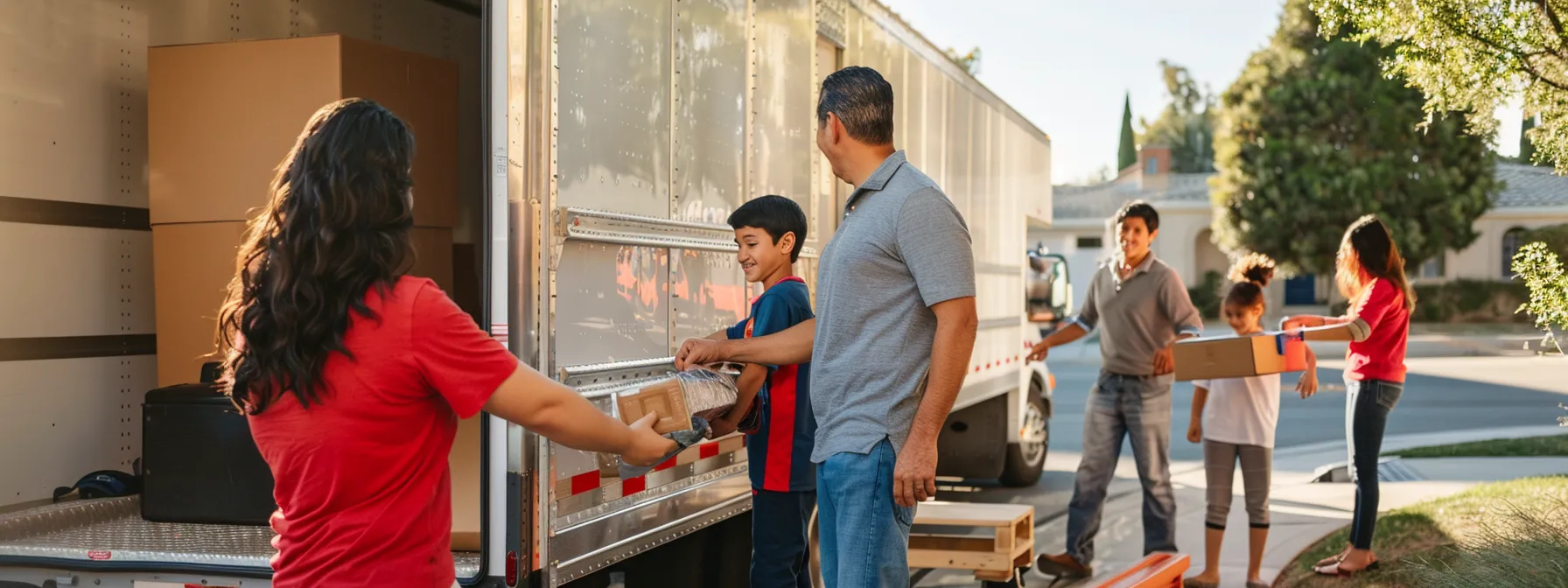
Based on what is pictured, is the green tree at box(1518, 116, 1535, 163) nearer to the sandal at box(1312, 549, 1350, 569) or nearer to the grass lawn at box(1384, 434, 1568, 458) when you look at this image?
the sandal at box(1312, 549, 1350, 569)

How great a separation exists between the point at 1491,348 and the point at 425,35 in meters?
25.8

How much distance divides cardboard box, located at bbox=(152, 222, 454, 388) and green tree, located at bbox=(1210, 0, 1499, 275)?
30869 mm

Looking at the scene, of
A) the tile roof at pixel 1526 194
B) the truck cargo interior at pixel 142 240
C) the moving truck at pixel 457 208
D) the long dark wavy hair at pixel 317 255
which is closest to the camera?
the long dark wavy hair at pixel 317 255

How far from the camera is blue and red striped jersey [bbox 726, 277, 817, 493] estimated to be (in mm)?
4051

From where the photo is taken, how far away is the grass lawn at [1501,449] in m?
11.0

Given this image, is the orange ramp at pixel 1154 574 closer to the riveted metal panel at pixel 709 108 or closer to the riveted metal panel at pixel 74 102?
the riveted metal panel at pixel 709 108

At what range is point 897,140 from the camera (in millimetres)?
6602

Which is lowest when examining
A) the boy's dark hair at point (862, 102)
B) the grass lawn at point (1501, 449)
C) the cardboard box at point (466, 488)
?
the grass lawn at point (1501, 449)

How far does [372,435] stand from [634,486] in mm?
2069

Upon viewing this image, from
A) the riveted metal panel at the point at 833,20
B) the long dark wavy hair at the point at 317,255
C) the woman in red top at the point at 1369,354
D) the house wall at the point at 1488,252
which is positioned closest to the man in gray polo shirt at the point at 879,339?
the long dark wavy hair at the point at 317,255

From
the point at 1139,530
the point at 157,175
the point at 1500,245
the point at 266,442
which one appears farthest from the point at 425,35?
the point at 1500,245

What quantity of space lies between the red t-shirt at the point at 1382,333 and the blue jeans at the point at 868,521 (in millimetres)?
3751

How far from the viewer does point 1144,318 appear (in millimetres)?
6664

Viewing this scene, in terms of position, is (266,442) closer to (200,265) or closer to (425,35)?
(200,265)
